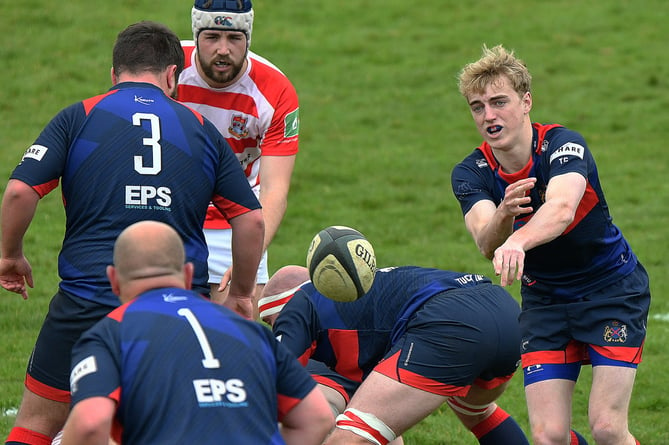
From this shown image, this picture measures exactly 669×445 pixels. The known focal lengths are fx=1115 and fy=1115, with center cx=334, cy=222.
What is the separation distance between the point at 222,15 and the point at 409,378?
265cm

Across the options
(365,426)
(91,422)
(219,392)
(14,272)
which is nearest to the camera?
(91,422)

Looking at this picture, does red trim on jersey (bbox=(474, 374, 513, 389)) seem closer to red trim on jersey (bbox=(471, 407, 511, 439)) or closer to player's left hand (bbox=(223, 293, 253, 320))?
red trim on jersey (bbox=(471, 407, 511, 439))

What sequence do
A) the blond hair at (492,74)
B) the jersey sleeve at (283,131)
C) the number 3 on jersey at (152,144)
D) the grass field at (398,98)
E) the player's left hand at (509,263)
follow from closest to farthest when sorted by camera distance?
1. the player's left hand at (509,263)
2. the number 3 on jersey at (152,144)
3. the blond hair at (492,74)
4. the jersey sleeve at (283,131)
5. the grass field at (398,98)

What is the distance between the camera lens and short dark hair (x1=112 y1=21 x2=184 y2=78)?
18.6 ft

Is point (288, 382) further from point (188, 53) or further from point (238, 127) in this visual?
point (188, 53)

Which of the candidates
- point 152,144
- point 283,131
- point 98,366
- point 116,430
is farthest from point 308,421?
point 283,131

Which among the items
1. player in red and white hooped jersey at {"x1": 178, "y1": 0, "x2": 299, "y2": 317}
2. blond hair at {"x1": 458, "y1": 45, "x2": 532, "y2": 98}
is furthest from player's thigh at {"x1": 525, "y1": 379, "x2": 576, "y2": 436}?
player in red and white hooped jersey at {"x1": 178, "y1": 0, "x2": 299, "y2": 317}

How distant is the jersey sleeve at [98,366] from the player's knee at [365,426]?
194 cm

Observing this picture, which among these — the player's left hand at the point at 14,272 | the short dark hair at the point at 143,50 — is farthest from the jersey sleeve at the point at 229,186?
the player's left hand at the point at 14,272

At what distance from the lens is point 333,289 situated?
19.0ft

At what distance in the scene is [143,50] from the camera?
5680 millimetres

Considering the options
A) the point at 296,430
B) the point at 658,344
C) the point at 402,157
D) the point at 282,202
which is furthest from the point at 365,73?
the point at 296,430

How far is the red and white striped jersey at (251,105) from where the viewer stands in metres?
7.29

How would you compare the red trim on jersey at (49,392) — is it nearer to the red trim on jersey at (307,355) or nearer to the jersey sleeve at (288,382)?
the red trim on jersey at (307,355)
